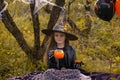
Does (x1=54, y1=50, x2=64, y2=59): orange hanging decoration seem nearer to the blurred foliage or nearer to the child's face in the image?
the child's face

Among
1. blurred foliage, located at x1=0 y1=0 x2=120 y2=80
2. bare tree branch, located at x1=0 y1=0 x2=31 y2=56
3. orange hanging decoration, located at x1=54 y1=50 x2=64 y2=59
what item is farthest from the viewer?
blurred foliage, located at x1=0 y1=0 x2=120 y2=80

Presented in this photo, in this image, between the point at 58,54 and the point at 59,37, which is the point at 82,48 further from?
the point at 58,54

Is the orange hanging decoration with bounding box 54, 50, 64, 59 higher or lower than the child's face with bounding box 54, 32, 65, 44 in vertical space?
lower

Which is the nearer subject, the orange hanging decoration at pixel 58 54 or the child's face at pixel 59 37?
the orange hanging decoration at pixel 58 54

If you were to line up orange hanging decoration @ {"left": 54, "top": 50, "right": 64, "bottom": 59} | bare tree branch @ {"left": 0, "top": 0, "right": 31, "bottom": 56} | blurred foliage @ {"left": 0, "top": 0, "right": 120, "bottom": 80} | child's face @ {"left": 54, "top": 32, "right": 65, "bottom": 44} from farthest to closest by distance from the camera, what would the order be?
blurred foliage @ {"left": 0, "top": 0, "right": 120, "bottom": 80}, bare tree branch @ {"left": 0, "top": 0, "right": 31, "bottom": 56}, child's face @ {"left": 54, "top": 32, "right": 65, "bottom": 44}, orange hanging decoration @ {"left": 54, "top": 50, "right": 64, "bottom": 59}

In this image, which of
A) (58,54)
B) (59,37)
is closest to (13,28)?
(59,37)

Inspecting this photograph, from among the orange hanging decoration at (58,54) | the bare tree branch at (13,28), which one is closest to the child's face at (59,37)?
the orange hanging decoration at (58,54)

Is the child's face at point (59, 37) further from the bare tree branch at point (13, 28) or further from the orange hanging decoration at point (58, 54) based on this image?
Answer: the bare tree branch at point (13, 28)

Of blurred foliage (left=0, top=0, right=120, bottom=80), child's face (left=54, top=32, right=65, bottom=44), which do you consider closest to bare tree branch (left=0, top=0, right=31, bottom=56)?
blurred foliage (left=0, top=0, right=120, bottom=80)

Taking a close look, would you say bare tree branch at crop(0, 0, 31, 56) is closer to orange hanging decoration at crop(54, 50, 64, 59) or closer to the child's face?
the child's face

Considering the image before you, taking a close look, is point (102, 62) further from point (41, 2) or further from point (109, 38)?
point (41, 2)

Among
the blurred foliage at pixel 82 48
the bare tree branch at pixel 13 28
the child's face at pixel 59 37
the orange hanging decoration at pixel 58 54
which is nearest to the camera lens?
the orange hanging decoration at pixel 58 54

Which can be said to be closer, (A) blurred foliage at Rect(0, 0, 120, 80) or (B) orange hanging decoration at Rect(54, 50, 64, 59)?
(B) orange hanging decoration at Rect(54, 50, 64, 59)

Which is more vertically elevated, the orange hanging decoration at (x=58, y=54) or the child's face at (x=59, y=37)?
the child's face at (x=59, y=37)
